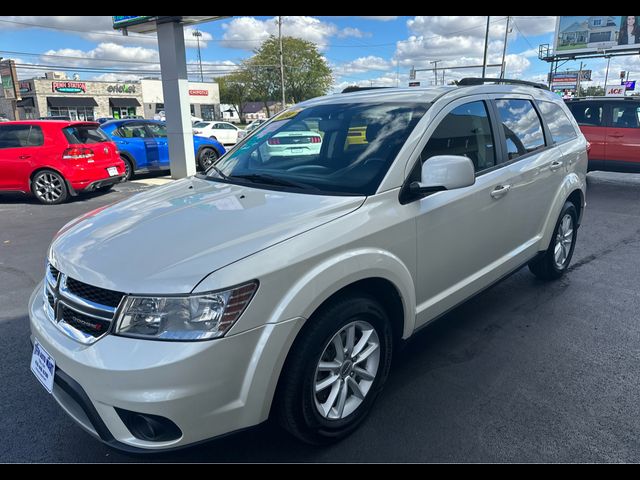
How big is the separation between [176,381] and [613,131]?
36.8 feet

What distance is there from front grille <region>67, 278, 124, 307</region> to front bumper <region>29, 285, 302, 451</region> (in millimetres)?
153

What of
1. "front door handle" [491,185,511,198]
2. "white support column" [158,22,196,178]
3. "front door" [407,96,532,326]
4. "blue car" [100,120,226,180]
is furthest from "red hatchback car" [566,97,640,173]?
"white support column" [158,22,196,178]

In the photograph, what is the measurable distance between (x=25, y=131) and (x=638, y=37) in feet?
107

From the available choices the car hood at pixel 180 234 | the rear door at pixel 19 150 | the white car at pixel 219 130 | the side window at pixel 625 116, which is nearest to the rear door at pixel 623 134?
the side window at pixel 625 116

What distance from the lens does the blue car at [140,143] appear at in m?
11.8

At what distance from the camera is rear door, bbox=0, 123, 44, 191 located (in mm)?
8898

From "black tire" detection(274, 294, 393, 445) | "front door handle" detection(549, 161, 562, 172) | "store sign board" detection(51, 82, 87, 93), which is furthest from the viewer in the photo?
"store sign board" detection(51, 82, 87, 93)

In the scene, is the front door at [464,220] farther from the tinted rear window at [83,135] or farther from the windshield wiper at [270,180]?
the tinted rear window at [83,135]

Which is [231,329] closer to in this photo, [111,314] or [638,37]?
[111,314]

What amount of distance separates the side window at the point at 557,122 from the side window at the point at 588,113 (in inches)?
271

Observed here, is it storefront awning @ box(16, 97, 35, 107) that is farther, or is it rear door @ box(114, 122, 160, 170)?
storefront awning @ box(16, 97, 35, 107)

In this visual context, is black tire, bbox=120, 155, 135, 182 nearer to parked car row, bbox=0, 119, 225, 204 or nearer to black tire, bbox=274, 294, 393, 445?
parked car row, bbox=0, 119, 225, 204

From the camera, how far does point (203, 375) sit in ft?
6.06
